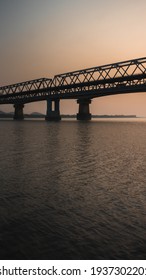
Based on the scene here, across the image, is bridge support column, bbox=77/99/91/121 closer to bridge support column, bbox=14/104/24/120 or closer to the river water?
bridge support column, bbox=14/104/24/120

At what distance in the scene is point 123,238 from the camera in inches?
335

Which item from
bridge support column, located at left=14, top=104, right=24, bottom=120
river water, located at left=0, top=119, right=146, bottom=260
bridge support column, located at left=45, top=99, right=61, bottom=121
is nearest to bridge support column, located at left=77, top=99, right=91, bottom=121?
bridge support column, located at left=45, top=99, right=61, bottom=121

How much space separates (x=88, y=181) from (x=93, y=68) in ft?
358

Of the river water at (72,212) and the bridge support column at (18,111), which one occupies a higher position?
the bridge support column at (18,111)

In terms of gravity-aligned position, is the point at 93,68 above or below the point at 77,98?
above

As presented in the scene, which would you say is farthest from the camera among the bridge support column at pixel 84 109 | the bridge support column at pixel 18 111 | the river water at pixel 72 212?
the bridge support column at pixel 18 111

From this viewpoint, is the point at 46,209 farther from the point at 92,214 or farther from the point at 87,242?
the point at 87,242

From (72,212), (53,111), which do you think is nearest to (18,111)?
(53,111)

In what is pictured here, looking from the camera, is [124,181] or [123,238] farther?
[124,181]

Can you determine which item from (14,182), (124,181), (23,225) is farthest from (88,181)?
(23,225)

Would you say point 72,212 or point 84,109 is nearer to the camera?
point 72,212

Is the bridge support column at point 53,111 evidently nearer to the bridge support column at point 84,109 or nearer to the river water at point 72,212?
the bridge support column at point 84,109

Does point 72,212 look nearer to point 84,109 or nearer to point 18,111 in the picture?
point 84,109

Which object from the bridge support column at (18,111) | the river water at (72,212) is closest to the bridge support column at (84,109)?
the bridge support column at (18,111)
